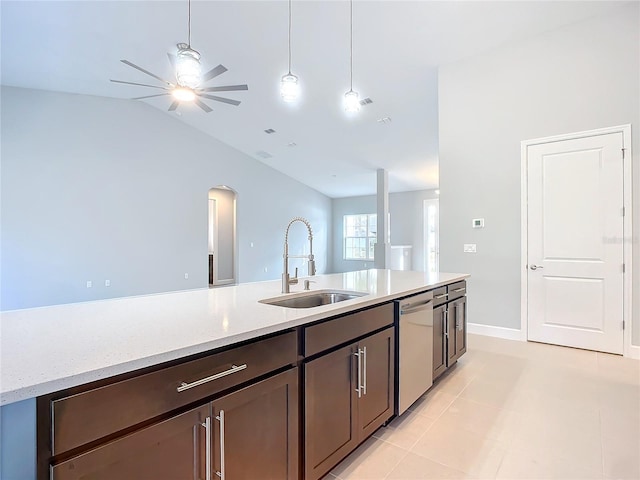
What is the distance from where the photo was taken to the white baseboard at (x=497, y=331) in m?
3.74

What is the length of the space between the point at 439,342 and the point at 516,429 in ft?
2.26

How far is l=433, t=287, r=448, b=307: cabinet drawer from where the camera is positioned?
2.39m

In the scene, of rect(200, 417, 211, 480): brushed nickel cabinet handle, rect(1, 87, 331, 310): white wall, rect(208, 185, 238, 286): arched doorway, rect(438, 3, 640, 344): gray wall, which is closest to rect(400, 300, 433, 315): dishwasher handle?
rect(200, 417, 211, 480): brushed nickel cabinet handle

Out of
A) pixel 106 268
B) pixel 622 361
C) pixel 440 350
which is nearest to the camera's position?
pixel 440 350

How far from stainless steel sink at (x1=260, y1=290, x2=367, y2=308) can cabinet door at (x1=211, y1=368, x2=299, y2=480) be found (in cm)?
64

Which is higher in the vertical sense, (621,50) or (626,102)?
(621,50)

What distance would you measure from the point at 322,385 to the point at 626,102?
13.0ft

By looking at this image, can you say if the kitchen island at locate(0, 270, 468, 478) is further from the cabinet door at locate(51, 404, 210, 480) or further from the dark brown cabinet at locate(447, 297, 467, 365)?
the dark brown cabinet at locate(447, 297, 467, 365)

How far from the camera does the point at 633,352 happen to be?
316 centimetres

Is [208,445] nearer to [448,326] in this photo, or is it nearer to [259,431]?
[259,431]

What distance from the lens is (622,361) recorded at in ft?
10.1

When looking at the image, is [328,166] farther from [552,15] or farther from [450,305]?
[450,305]

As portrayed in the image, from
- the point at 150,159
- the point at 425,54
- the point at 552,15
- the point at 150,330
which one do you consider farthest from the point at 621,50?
the point at 150,159

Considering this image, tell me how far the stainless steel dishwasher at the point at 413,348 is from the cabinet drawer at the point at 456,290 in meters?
0.45
